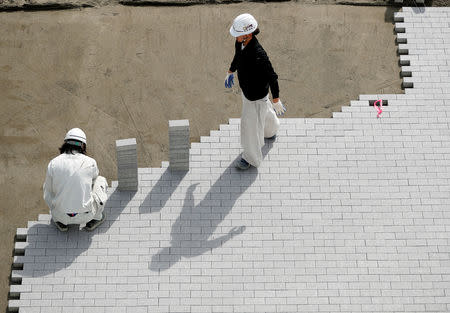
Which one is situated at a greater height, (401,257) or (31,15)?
(31,15)

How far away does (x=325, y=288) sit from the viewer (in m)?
11.9

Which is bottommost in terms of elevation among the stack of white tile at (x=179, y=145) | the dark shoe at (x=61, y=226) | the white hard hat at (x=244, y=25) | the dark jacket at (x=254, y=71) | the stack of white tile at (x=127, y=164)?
the dark shoe at (x=61, y=226)

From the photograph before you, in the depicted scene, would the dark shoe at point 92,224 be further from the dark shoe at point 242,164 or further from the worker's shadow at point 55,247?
the dark shoe at point 242,164

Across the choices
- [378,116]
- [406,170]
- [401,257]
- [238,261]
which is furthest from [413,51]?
[238,261]

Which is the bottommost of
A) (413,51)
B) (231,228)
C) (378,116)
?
(231,228)

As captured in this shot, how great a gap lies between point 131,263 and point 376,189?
4.05 meters

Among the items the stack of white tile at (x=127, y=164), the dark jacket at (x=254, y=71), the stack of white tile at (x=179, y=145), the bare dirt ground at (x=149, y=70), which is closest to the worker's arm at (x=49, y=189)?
the stack of white tile at (x=127, y=164)

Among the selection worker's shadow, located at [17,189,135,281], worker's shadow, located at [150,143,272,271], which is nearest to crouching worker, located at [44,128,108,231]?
worker's shadow, located at [17,189,135,281]

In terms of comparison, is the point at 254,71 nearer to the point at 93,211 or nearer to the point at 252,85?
the point at 252,85

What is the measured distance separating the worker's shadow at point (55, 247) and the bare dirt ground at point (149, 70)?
1096 mm

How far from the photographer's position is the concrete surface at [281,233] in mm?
11812

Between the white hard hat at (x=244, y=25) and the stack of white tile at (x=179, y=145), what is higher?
the white hard hat at (x=244, y=25)

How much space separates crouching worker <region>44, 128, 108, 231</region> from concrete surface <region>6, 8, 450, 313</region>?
62cm

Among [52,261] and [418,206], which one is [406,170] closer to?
[418,206]
